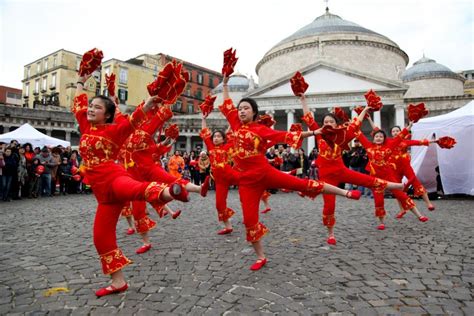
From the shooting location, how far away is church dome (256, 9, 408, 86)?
4319 centimetres

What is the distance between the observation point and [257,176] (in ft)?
14.1

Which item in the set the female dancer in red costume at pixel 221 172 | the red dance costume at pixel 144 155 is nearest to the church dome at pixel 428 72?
the female dancer in red costume at pixel 221 172

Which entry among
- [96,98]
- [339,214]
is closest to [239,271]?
[96,98]

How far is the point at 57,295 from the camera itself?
10.8 ft

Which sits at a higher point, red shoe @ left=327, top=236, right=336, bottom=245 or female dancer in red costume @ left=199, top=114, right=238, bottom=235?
female dancer in red costume @ left=199, top=114, right=238, bottom=235

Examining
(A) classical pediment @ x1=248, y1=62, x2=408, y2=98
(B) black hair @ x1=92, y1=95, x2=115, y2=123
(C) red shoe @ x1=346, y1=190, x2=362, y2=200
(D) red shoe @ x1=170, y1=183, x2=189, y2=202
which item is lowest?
(C) red shoe @ x1=346, y1=190, x2=362, y2=200

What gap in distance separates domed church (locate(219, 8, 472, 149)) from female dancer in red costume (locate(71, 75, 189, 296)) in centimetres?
3583

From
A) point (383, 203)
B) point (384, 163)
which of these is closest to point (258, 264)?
point (383, 203)

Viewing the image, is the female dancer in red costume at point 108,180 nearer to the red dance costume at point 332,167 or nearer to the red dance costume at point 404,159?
the red dance costume at point 332,167

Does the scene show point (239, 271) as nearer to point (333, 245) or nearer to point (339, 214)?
point (333, 245)

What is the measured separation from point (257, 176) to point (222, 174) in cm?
235

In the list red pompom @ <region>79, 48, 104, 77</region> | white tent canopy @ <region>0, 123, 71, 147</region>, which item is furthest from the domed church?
red pompom @ <region>79, 48, 104, 77</region>

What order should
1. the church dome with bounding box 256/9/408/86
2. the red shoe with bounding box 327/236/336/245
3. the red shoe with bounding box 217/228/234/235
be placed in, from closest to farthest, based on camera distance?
the red shoe with bounding box 327/236/336/245 < the red shoe with bounding box 217/228/234/235 < the church dome with bounding box 256/9/408/86

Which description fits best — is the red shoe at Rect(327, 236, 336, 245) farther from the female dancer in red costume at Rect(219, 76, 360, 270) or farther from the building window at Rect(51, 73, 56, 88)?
the building window at Rect(51, 73, 56, 88)
